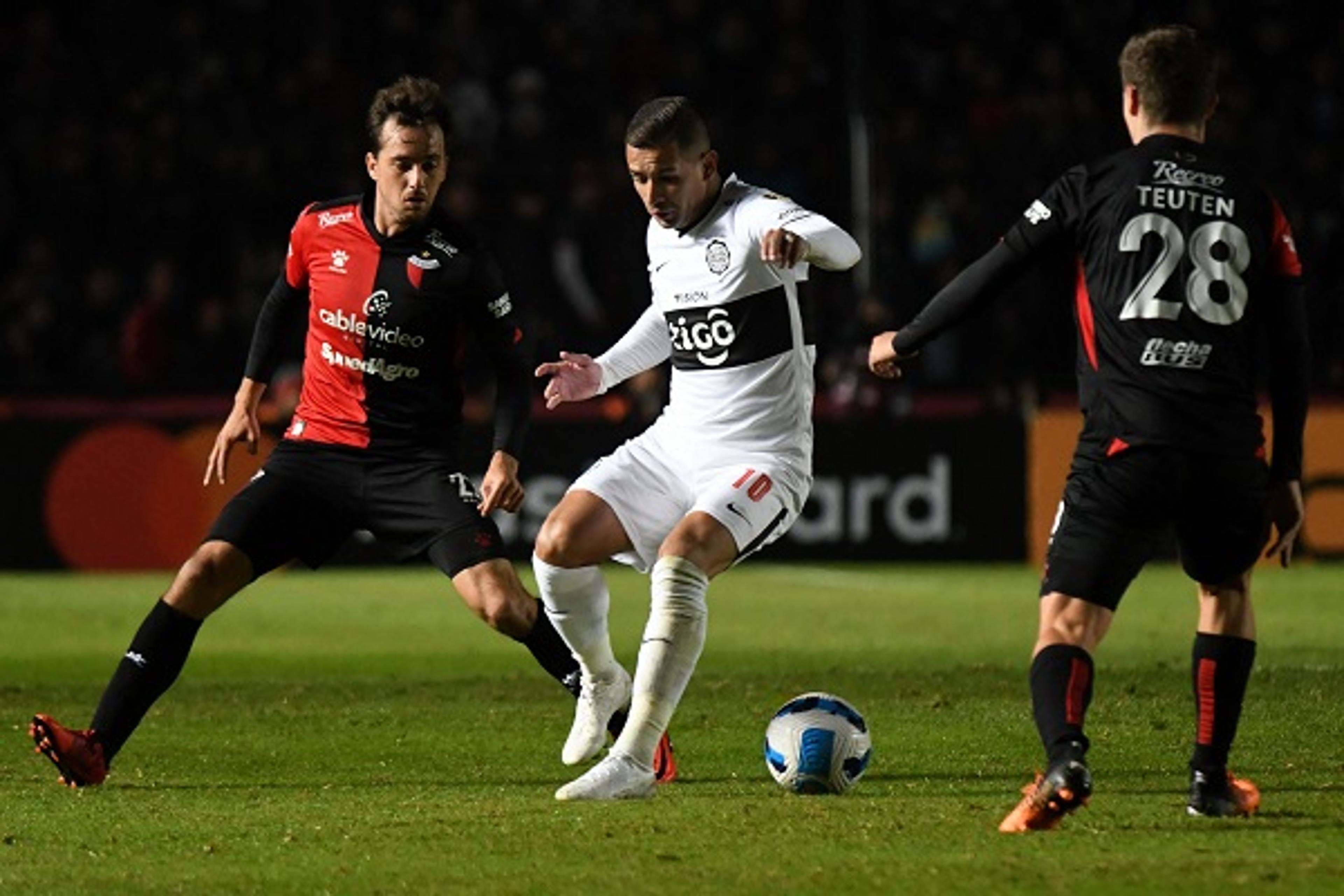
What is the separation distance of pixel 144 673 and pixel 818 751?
2125 millimetres

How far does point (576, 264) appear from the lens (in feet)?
65.6

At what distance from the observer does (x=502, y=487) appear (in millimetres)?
8008

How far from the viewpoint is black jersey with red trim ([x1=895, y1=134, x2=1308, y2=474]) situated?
21.5ft

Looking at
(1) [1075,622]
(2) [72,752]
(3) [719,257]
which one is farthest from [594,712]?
(1) [1075,622]

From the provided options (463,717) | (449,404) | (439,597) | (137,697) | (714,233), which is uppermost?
(714,233)

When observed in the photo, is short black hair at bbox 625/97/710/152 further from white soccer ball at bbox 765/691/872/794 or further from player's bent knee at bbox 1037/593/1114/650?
player's bent knee at bbox 1037/593/1114/650

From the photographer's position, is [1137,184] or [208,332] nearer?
[1137,184]

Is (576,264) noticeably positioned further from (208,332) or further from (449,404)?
(449,404)

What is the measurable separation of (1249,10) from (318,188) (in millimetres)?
8815

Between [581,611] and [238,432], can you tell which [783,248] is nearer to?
[581,611]

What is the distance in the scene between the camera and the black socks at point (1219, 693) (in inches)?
274

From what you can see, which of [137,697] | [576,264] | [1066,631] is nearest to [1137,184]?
[1066,631]

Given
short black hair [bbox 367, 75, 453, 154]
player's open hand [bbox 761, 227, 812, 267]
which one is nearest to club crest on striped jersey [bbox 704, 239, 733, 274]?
player's open hand [bbox 761, 227, 812, 267]

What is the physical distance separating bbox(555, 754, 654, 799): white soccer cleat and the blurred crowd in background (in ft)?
38.6
